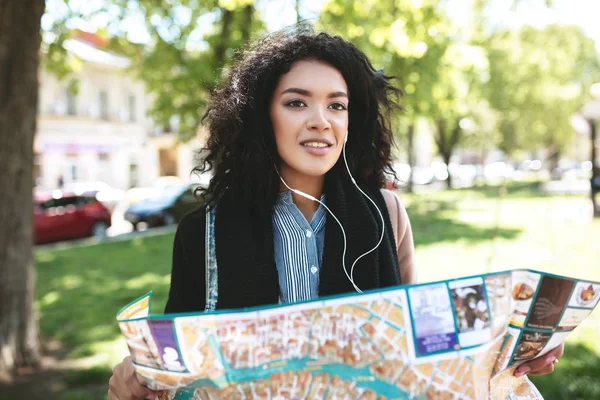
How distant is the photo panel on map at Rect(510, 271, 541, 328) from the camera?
4.04 ft

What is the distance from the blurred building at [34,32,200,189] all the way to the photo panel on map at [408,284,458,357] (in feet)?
97.0

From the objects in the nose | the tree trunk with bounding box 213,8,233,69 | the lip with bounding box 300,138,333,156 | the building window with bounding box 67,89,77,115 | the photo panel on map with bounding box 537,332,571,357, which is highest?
the building window with bounding box 67,89,77,115

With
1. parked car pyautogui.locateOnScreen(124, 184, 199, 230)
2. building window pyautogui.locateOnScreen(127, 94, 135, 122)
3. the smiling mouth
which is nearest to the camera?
the smiling mouth

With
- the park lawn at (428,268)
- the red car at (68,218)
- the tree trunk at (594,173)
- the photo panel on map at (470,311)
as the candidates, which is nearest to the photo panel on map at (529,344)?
the photo panel on map at (470,311)

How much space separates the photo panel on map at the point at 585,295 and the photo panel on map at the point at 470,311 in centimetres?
20

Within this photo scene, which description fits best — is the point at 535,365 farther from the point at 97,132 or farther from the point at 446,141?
the point at 446,141

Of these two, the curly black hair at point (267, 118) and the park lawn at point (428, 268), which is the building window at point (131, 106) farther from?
the curly black hair at point (267, 118)

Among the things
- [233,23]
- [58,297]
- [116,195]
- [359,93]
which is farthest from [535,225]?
[116,195]

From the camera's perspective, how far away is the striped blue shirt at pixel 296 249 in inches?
65.7

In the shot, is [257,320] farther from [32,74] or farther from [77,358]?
[77,358]

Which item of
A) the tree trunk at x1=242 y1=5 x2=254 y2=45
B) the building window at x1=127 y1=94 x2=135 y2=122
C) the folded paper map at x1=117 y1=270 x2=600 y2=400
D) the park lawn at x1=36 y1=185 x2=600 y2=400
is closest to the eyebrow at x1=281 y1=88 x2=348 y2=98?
the folded paper map at x1=117 y1=270 x2=600 y2=400

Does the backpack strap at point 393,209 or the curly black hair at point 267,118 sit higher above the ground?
the curly black hair at point 267,118

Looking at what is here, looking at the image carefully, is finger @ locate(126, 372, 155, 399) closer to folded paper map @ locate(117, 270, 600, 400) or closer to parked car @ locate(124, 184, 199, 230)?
folded paper map @ locate(117, 270, 600, 400)

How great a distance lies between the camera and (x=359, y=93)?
6.10 ft
